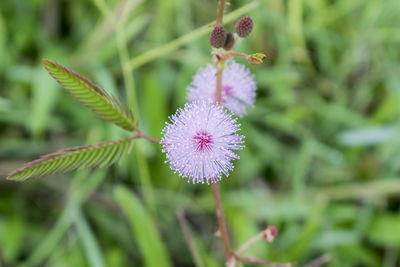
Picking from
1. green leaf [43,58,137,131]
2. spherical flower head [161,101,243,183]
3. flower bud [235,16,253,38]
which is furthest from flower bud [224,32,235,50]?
green leaf [43,58,137,131]

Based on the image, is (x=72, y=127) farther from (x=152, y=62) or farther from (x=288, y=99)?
(x=288, y=99)

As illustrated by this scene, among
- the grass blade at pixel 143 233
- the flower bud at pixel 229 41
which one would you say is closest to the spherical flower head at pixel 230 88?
the flower bud at pixel 229 41

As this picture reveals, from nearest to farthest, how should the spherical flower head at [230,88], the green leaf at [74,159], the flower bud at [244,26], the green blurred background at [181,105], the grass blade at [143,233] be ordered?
the green leaf at [74,159] < the flower bud at [244,26] < the spherical flower head at [230,88] < the grass blade at [143,233] < the green blurred background at [181,105]

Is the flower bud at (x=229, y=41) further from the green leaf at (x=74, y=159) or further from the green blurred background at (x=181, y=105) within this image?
the green blurred background at (x=181, y=105)

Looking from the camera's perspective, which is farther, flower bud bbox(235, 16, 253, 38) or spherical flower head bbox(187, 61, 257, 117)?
spherical flower head bbox(187, 61, 257, 117)

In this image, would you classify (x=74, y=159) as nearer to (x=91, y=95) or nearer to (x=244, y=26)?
(x=91, y=95)

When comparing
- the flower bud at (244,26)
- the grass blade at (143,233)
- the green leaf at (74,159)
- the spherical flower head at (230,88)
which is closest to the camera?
the green leaf at (74,159)

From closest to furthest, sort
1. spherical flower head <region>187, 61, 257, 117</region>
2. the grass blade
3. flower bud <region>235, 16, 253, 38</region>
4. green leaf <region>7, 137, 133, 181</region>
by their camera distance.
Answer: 1. green leaf <region>7, 137, 133, 181</region>
2. flower bud <region>235, 16, 253, 38</region>
3. spherical flower head <region>187, 61, 257, 117</region>
4. the grass blade

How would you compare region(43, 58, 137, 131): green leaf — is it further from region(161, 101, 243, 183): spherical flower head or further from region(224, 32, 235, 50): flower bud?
region(224, 32, 235, 50): flower bud

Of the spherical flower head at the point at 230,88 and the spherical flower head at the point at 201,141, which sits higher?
the spherical flower head at the point at 230,88
